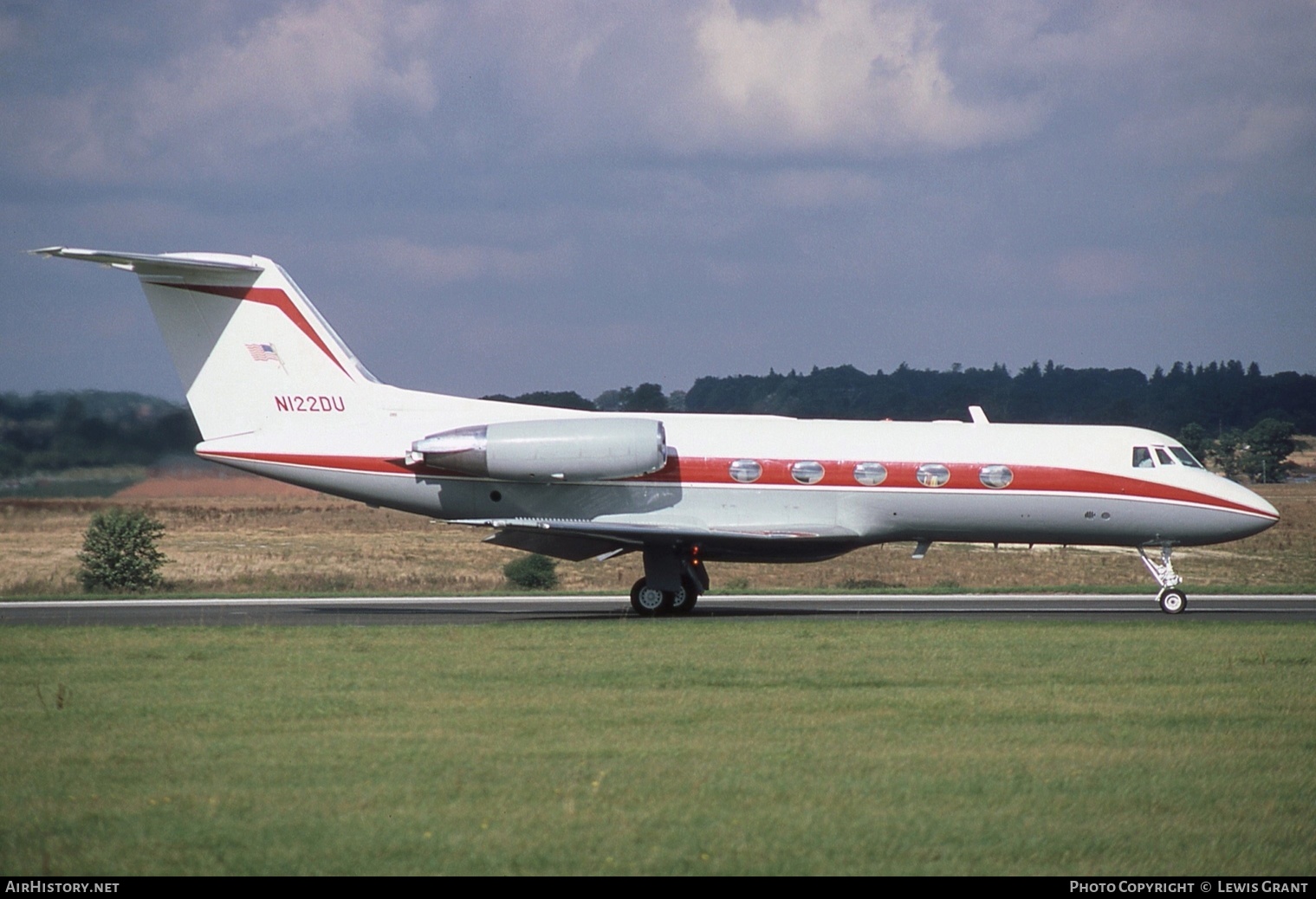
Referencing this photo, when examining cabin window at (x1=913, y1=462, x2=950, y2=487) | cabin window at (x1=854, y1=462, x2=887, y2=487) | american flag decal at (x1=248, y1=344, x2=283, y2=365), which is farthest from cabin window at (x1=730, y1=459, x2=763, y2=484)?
american flag decal at (x1=248, y1=344, x2=283, y2=365)

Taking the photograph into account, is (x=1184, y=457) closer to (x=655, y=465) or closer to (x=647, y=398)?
(x=655, y=465)

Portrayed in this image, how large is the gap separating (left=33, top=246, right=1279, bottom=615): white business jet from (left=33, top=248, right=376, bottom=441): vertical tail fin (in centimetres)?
3

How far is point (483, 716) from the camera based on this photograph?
12.3 meters

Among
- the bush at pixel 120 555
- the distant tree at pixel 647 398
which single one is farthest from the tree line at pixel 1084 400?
the bush at pixel 120 555

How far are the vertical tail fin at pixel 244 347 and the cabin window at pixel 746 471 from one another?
685 cm

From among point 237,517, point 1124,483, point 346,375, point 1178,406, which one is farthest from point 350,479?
point 1178,406

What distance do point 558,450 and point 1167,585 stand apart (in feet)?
36.1

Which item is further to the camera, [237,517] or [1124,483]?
[237,517]

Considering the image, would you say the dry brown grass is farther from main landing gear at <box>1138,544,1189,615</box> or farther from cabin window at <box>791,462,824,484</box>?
cabin window at <box>791,462,824,484</box>

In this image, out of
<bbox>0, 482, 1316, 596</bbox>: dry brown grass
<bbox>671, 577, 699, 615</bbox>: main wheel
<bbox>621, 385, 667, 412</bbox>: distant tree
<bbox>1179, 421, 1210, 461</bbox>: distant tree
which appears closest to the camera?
<bbox>671, 577, 699, 615</bbox>: main wheel

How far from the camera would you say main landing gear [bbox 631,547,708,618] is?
22750mm

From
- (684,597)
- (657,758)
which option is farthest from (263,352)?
(657,758)

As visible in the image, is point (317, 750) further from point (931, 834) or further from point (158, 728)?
point (931, 834)
